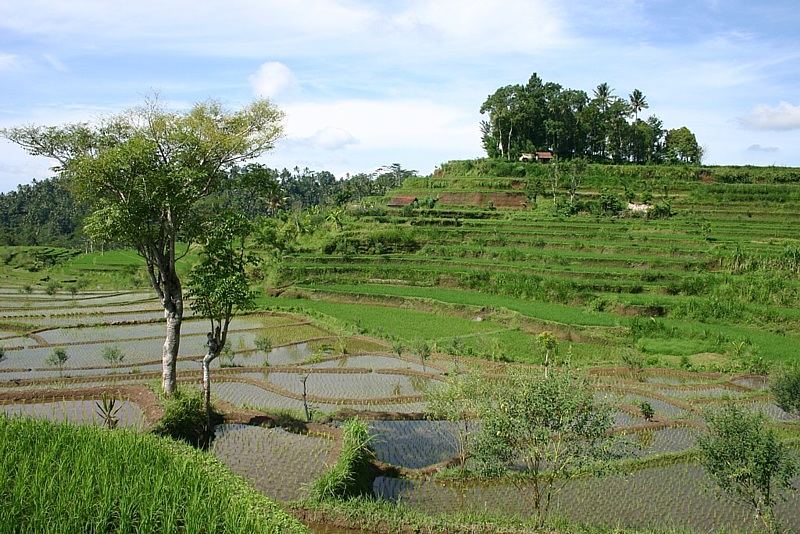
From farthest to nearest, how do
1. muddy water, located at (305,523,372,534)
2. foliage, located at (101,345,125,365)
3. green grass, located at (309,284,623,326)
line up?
green grass, located at (309,284,623,326) → foliage, located at (101,345,125,365) → muddy water, located at (305,523,372,534)

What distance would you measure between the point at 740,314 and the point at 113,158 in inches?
1084

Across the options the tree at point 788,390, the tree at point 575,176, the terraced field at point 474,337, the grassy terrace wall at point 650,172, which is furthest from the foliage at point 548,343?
the grassy terrace wall at point 650,172

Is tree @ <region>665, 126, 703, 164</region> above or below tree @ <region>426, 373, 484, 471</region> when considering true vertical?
above

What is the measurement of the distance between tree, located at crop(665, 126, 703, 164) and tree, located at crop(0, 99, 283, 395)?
67447 mm

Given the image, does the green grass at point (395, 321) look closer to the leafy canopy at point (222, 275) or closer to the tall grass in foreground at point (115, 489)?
the leafy canopy at point (222, 275)

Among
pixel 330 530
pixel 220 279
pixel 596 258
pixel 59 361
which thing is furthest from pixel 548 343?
pixel 59 361

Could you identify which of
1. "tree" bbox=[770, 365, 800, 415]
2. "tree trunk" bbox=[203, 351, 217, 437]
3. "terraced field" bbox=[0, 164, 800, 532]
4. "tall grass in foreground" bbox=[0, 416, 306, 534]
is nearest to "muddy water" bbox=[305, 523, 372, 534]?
"terraced field" bbox=[0, 164, 800, 532]

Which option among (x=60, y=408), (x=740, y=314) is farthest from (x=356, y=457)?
(x=740, y=314)

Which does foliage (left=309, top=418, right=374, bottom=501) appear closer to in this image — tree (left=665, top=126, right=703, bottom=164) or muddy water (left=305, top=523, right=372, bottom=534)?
muddy water (left=305, top=523, right=372, bottom=534)

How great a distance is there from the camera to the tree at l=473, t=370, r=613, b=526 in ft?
34.1

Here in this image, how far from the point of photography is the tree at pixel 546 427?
10391mm

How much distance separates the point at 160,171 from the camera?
1385 cm

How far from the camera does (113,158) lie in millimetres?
13320

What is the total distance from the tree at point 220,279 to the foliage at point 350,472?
355 cm
